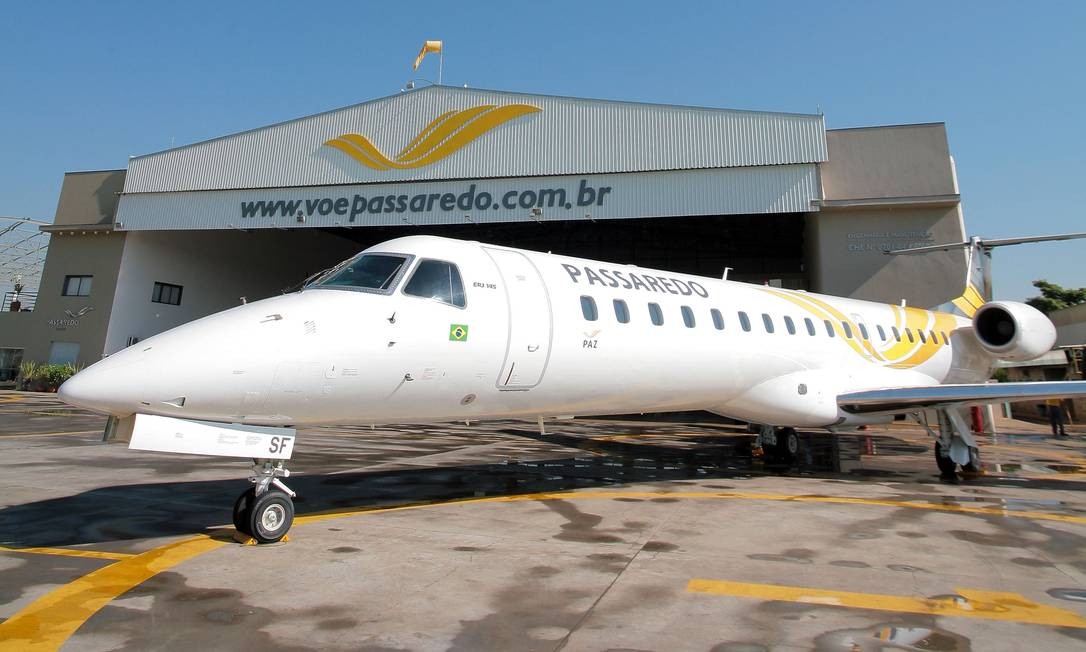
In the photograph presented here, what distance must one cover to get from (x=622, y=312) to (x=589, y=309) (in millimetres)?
599

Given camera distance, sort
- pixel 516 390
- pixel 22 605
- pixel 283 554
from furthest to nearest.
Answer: pixel 516 390, pixel 283 554, pixel 22 605

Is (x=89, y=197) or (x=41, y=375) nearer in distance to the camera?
(x=41, y=375)

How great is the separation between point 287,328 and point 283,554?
1.97 meters

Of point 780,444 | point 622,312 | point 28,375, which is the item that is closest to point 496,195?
point 780,444

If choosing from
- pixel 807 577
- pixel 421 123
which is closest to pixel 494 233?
pixel 421 123

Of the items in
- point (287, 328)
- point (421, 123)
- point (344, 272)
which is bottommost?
point (287, 328)

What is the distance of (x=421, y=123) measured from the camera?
26.3 m

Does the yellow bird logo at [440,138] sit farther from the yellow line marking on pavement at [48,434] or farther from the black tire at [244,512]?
the black tire at [244,512]

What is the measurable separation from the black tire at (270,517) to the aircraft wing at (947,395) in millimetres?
8922

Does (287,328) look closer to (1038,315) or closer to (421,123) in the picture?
(1038,315)

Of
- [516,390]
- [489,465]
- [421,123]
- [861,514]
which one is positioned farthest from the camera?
[421,123]

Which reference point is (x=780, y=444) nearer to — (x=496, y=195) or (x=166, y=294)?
(x=496, y=195)

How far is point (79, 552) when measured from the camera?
5539 millimetres

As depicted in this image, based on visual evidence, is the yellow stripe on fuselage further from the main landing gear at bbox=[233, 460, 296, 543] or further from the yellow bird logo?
the yellow bird logo
